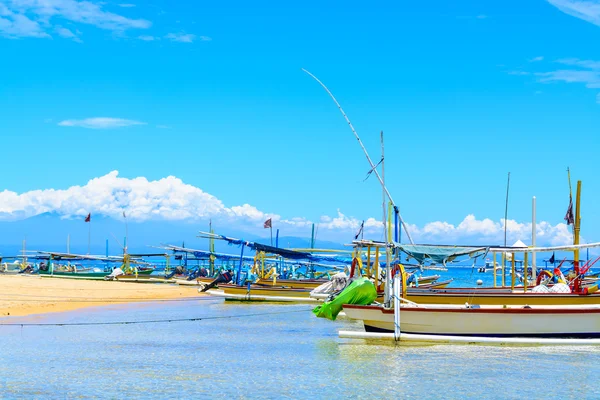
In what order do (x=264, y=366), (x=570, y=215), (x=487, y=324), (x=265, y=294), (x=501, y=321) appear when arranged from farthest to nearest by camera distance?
(x=265, y=294) < (x=570, y=215) < (x=487, y=324) < (x=501, y=321) < (x=264, y=366)

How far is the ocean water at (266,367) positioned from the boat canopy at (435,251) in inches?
132

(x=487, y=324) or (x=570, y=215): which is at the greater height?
(x=570, y=215)

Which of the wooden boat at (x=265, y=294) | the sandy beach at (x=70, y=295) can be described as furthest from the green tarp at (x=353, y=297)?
the wooden boat at (x=265, y=294)

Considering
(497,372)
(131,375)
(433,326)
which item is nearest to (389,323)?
(433,326)

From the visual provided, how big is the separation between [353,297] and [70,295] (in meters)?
28.2

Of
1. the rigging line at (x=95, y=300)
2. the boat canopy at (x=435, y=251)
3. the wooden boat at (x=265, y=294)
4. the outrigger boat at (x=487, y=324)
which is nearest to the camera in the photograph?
the outrigger boat at (x=487, y=324)

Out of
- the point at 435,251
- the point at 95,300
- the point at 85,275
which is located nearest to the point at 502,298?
the point at 435,251

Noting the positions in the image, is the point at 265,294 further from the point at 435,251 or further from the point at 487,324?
the point at 487,324

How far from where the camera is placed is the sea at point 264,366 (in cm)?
1658

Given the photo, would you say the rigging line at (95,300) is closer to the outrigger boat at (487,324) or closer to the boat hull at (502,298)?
→ the boat hull at (502,298)

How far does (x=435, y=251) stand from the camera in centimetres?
2505

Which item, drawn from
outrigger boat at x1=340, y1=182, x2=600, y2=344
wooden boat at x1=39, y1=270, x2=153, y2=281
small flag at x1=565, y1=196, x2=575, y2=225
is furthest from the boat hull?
wooden boat at x1=39, y1=270, x2=153, y2=281

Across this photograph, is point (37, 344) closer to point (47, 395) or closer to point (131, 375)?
point (131, 375)

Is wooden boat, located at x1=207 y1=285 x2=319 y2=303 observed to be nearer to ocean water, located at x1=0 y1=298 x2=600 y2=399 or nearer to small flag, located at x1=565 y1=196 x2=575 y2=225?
ocean water, located at x1=0 y1=298 x2=600 y2=399
